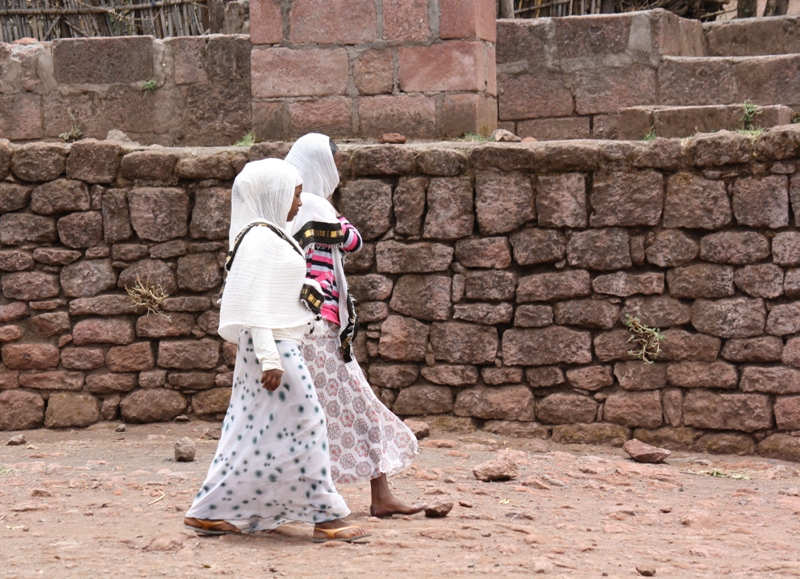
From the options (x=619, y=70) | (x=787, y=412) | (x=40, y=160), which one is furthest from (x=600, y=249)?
(x=40, y=160)

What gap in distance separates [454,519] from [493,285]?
2.18 meters

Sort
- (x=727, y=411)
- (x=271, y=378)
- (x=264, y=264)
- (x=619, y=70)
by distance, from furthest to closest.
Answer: (x=619, y=70)
(x=727, y=411)
(x=264, y=264)
(x=271, y=378)

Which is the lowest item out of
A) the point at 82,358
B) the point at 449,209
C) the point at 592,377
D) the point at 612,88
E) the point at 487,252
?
the point at 592,377

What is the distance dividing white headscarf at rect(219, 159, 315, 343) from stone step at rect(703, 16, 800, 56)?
5.57m

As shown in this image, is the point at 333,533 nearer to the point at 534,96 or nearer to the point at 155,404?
the point at 155,404

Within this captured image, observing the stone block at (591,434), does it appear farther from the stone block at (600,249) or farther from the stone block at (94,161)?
the stone block at (94,161)

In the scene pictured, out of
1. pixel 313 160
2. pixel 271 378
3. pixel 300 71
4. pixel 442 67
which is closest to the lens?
pixel 271 378

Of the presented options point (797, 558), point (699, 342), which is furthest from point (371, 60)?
point (797, 558)

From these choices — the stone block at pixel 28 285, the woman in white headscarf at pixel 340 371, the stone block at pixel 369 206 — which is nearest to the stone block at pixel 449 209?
the stone block at pixel 369 206

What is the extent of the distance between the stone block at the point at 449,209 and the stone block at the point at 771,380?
5.99ft

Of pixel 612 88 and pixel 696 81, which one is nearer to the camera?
pixel 696 81

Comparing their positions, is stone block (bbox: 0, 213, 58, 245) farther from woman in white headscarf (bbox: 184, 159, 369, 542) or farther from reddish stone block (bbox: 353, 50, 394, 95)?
woman in white headscarf (bbox: 184, 159, 369, 542)

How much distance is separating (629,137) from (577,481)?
2.73 metres

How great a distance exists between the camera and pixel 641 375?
254 inches
